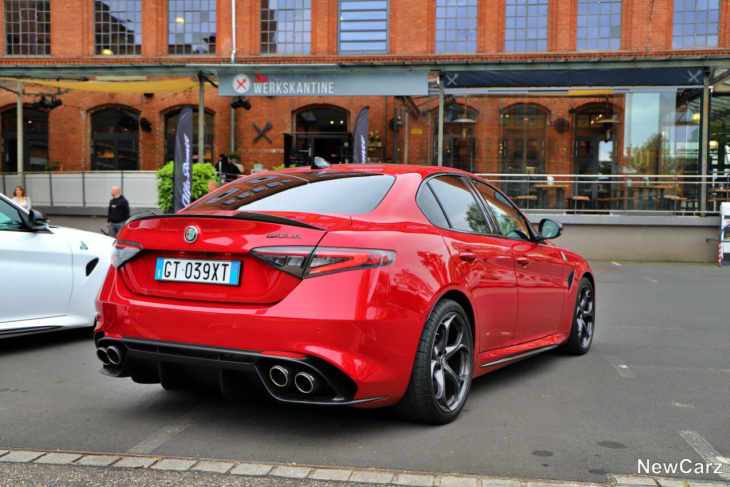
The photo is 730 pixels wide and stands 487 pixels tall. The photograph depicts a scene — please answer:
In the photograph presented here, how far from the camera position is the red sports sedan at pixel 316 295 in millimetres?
3824

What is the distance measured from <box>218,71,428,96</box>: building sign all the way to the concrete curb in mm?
16504

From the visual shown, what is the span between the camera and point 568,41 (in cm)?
2689

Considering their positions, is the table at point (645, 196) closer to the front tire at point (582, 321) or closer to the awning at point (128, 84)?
the awning at point (128, 84)

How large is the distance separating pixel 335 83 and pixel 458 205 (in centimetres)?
1518

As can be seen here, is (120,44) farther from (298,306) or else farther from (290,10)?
(298,306)

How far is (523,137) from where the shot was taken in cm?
2228

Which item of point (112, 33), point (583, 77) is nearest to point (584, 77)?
point (583, 77)

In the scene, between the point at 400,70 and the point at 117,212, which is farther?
the point at 117,212

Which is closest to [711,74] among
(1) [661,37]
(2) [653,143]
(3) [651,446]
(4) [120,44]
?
(2) [653,143]

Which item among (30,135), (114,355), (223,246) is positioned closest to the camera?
(223,246)

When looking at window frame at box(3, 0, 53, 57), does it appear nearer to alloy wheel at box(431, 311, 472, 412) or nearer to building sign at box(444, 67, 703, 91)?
building sign at box(444, 67, 703, 91)

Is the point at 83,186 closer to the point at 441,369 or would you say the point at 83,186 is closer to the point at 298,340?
the point at 441,369

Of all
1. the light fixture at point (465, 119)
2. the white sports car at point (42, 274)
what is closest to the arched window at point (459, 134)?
the light fixture at point (465, 119)

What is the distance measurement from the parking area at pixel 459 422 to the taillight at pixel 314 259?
929 millimetres
